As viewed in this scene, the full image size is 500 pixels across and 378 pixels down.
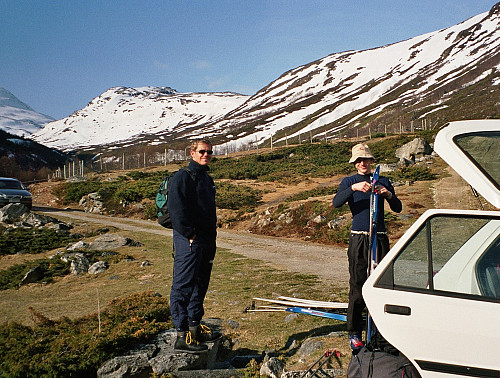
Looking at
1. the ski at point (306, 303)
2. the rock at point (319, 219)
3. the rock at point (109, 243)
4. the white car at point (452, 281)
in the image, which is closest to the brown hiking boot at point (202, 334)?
the ski at point (306, 303)

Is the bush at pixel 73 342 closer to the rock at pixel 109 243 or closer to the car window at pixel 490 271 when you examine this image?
the car window at pixel 490 271

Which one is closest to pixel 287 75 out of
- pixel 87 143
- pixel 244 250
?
pixel 87 143

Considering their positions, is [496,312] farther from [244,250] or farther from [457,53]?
[457,53]

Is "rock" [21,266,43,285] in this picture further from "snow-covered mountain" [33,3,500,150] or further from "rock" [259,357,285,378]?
"snow-covered mountain" [33,3,500,150]

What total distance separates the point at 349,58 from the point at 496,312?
620 feet

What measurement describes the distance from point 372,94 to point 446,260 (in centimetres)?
11822

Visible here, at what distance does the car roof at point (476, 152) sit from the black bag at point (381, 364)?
1220 millimetres

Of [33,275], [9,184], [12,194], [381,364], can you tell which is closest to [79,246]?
[33,275]

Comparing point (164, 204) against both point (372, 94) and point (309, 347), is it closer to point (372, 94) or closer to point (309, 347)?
point (309, 347)

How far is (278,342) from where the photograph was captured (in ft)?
17.6

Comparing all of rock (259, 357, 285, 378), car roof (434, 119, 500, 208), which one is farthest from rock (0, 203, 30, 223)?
car roof (434, 119, 500, 208)

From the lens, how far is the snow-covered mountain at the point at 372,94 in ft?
258

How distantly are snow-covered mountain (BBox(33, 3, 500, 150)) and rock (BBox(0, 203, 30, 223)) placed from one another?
5631 centimetres

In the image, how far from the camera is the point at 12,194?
20.7 meters
